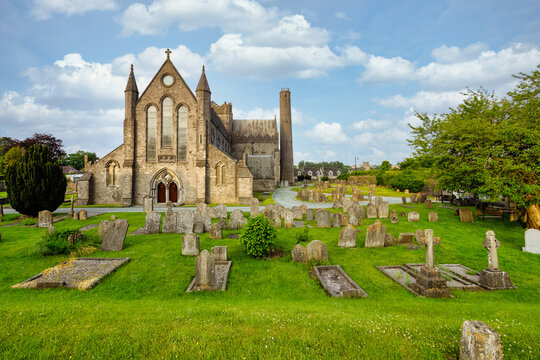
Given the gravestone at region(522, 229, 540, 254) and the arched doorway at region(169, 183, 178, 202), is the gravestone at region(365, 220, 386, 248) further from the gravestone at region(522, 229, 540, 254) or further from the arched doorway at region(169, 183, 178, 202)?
the arched doorway at region(169, 183, 178, 202)

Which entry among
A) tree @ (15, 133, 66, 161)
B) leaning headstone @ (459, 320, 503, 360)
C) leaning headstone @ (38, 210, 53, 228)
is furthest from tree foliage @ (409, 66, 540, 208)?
tree @ (15, 133, 66, 161)

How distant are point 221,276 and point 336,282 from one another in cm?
340

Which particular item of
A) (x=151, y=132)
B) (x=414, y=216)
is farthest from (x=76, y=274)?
(x=151, y=132)

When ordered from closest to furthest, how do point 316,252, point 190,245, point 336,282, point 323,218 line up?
point 336,282, point 316,252, point 190,245, point 323,218

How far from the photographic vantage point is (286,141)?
5978 centimetres

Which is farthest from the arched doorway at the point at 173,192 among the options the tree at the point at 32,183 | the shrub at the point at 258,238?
the shrub at the point at 258,238

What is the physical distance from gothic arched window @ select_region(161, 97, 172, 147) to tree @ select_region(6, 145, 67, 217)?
9333 millimetres

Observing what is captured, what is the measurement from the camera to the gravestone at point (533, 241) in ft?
32.1

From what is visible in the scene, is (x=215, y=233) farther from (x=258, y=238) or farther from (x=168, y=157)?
(x=168, y=157)

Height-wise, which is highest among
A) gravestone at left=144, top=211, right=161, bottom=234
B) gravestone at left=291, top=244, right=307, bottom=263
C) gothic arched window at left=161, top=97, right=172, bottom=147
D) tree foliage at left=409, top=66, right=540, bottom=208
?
gothic arched window at left=161, top=97, right=172, bottom=147

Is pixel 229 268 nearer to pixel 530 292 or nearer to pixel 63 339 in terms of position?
pixel 63 339

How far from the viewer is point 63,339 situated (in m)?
3.85

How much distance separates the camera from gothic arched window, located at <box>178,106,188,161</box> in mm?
25172

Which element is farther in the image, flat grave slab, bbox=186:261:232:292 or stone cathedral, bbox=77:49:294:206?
stone cathedral, bbox=77:49:294:206
